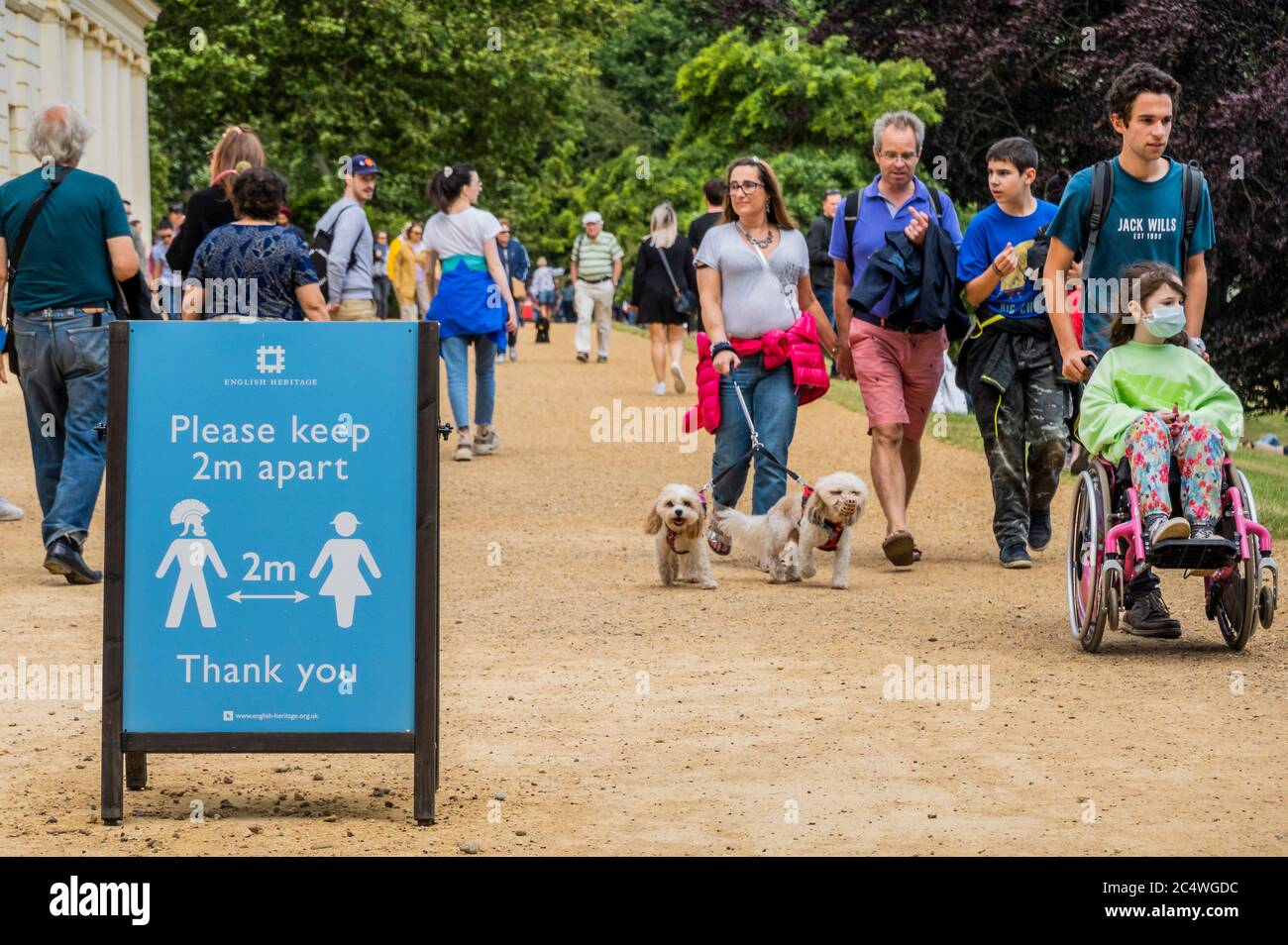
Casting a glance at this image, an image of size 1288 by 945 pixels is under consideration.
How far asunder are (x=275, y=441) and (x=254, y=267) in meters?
4.15

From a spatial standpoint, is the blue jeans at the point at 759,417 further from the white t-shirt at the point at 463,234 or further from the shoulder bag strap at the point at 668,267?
the shoulder bag strap at the point at 668,267

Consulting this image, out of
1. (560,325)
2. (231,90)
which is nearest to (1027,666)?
(231,90)

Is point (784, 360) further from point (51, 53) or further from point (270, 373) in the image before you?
point (51, 53)

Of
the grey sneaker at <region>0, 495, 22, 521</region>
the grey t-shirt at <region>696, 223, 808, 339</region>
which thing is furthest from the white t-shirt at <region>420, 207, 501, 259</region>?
the grey t-shirt at <region>696, 223, 808, 339</region>

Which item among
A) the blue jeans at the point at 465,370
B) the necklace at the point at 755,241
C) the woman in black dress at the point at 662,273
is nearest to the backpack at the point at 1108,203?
the necklace at the point at 755,241

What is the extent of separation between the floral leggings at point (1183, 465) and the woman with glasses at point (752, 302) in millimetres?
2686

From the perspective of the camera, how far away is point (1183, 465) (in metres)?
8.20

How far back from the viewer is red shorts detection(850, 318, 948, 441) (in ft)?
36.2

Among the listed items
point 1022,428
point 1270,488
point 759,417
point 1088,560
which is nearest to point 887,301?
point 759,417

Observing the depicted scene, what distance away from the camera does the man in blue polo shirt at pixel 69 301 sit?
10078mm

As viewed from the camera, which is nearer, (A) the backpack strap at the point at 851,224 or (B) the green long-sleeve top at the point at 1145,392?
(B) the green long-sleeve top at the point at 1145,392

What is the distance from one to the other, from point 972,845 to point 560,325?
49.0 meters

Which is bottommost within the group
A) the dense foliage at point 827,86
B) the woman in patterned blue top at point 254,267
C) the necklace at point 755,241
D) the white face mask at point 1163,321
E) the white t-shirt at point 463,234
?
the white face mask at point 1163,321

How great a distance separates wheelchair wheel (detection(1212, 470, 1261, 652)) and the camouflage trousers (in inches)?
101
